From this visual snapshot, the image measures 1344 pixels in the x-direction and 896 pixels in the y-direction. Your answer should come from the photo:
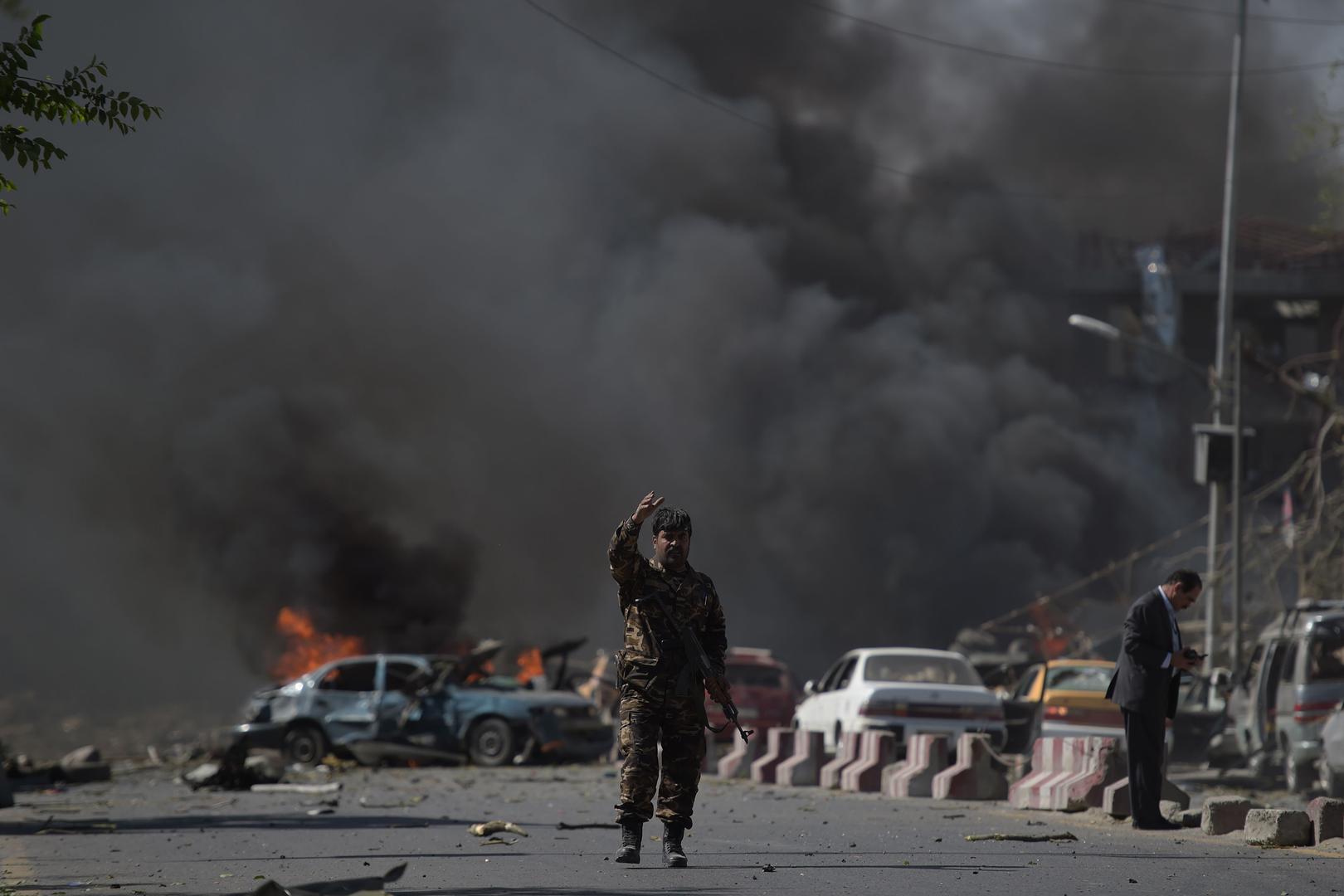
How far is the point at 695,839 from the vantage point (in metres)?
9.59

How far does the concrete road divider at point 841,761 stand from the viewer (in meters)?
16.2

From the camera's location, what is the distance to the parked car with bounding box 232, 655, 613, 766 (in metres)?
20.7

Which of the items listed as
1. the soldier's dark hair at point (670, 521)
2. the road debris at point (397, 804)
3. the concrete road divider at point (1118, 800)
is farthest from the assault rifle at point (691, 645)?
the road debris at point (397, 804)

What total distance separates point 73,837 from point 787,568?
134 ft

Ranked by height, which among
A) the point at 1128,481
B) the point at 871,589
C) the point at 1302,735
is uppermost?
the point at 1128,481

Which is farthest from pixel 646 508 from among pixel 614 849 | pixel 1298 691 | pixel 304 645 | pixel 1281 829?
pixel 304 645

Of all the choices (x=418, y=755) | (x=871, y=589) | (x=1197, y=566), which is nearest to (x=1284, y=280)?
(x=1197, y=566)

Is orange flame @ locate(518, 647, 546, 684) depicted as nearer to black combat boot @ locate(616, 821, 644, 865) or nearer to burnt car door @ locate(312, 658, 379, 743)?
burnt car door @ locate(312, 658, 379, 743)

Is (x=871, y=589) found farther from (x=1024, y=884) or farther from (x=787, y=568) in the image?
(x=1024, y=884)

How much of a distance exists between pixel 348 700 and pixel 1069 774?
11.3 metres

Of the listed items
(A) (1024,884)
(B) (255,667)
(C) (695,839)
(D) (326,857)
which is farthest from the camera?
(B) (255,667)

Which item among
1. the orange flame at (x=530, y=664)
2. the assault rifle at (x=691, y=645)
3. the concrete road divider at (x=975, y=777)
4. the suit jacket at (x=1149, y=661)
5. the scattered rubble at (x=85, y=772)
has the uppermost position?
the orange flame at (x=530, y=664)

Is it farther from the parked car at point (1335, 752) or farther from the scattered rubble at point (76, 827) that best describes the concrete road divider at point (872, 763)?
the scattered rubble at point (76, 827)

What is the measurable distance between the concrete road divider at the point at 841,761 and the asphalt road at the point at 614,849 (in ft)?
5.21
